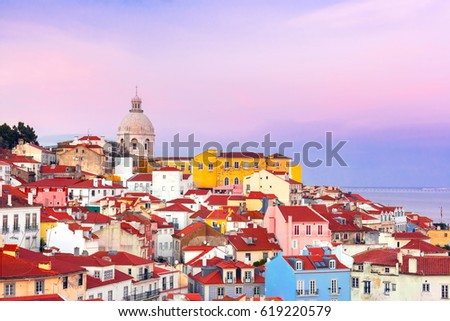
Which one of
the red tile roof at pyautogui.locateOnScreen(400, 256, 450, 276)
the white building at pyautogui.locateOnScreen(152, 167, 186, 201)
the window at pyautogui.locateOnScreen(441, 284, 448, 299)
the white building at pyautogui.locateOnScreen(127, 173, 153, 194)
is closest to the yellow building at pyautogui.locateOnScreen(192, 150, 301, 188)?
the white building at pyautogui.locateOnScreen(127, 173, 153, 194)

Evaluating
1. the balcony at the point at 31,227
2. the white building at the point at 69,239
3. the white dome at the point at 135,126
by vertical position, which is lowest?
the white building at the point at 69,239

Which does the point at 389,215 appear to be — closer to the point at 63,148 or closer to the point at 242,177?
the point at 242,177

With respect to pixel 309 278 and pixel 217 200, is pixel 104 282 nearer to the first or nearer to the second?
pixel 309 278

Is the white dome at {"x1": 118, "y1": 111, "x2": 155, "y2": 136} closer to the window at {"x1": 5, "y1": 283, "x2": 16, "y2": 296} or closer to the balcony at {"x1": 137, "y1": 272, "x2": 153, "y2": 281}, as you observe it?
the balcony at {"x1": 137, "y1": 272, "x2": 153, "y2": 281}

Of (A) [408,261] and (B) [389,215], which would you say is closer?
(A) [408,261]

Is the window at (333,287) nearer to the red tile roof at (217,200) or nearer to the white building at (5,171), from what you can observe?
the red tile roof at (217,200)

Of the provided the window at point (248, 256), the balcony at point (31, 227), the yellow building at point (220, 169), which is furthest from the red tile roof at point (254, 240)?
the yellow building at point (220, 169)
